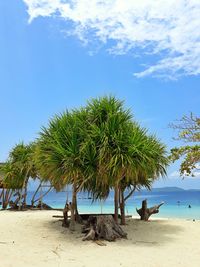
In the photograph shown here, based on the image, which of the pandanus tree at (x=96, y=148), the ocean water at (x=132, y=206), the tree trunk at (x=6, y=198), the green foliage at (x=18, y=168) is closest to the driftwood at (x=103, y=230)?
the pandanus tree at (x=96, y=148)

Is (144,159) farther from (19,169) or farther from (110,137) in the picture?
(19,169)

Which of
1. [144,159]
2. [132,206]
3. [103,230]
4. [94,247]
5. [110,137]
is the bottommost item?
[94,247]

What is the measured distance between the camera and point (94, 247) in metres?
8.69

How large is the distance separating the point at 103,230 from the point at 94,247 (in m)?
0.96

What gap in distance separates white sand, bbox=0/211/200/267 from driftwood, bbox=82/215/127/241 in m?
0.24

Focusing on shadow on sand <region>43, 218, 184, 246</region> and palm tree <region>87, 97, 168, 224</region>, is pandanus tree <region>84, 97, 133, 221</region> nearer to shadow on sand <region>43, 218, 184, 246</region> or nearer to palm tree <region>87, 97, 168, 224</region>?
palm tree <region>87, 97, 168, 224</region>

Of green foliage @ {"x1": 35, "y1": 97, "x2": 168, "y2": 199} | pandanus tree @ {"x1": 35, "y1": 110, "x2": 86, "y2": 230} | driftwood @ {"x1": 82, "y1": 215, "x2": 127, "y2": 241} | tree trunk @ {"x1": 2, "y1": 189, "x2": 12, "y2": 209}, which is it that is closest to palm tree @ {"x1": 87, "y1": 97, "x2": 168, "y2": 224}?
green foliage @ {"x1": 35, "y1": 97, "x2": 168, "y2": 199}

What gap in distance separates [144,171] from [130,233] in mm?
1956

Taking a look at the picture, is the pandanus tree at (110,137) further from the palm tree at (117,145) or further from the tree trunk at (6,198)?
the tree trunk at (6,198)

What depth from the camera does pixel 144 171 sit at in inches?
417

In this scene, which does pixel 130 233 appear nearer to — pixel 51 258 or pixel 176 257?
pixel 176 257

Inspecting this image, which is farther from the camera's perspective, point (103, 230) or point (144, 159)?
point (144, 159)

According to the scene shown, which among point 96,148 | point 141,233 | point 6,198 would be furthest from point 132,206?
point 96,148

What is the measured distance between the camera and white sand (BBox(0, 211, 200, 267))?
7.18 meters
